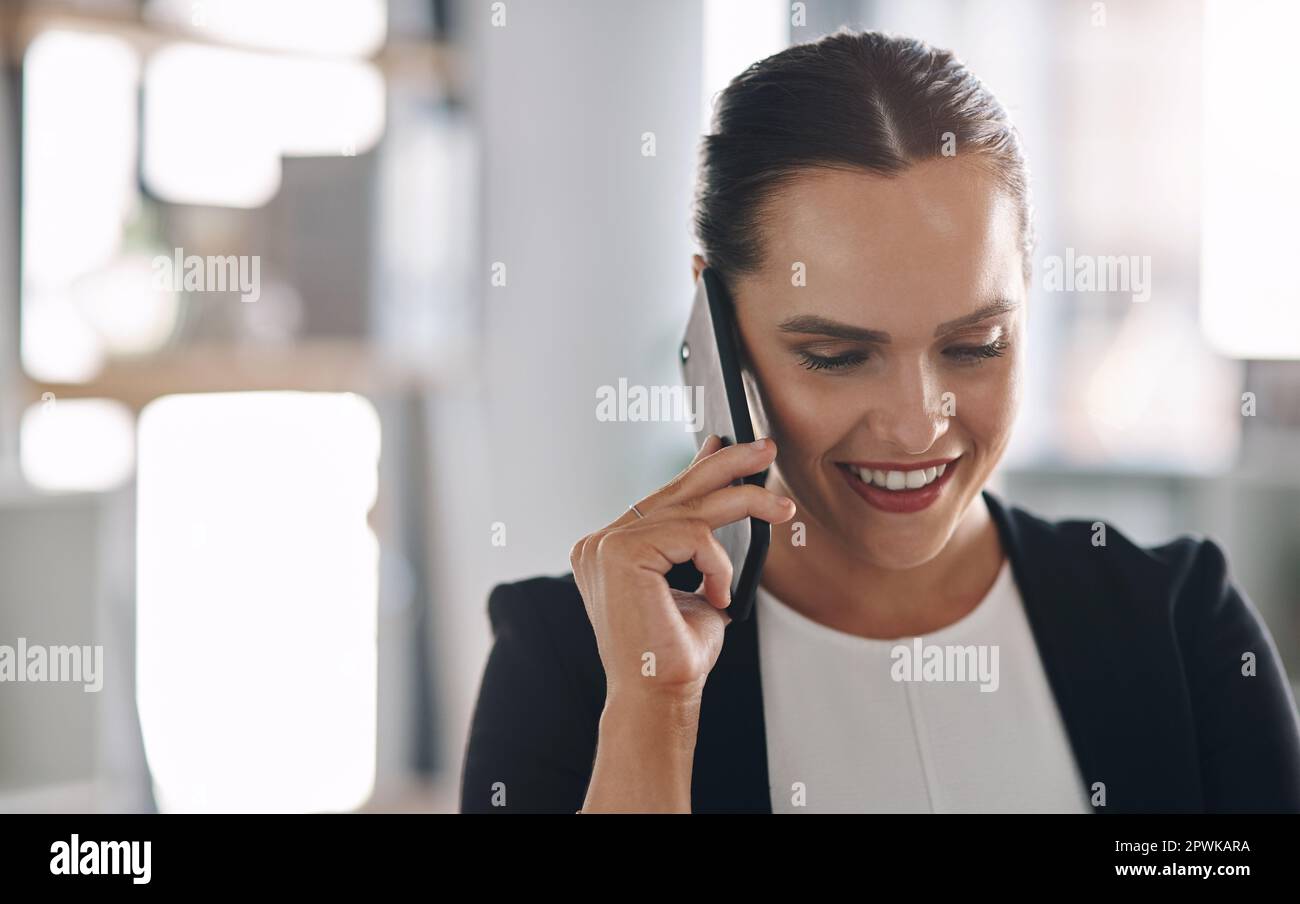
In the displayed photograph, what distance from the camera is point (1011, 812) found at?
73 centimetres

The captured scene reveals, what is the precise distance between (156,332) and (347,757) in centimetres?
82

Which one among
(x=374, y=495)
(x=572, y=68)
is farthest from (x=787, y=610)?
(x=374, y=495)

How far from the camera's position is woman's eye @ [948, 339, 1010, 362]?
2.35 ft

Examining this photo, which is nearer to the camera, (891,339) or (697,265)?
(891,339)

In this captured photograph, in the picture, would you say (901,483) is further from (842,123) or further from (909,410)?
(842,123)

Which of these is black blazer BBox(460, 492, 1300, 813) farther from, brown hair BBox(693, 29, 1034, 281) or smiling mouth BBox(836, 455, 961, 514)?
brown hair BBox(693, 29, 1034, 281)

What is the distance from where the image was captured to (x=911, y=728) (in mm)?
739

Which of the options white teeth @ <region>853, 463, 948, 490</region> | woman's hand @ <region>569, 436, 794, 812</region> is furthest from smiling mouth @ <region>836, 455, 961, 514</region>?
woman's hand @ <region>569, 436, 794, 812</region>

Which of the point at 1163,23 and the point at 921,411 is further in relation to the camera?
the point at 1163,23

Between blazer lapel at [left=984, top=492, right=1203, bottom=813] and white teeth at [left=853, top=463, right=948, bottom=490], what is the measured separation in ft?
0.35

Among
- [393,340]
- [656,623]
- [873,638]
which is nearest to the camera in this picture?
[656,623]

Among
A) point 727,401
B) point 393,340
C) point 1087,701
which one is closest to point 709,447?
point 727,401

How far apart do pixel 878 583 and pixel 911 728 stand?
0.36ft
